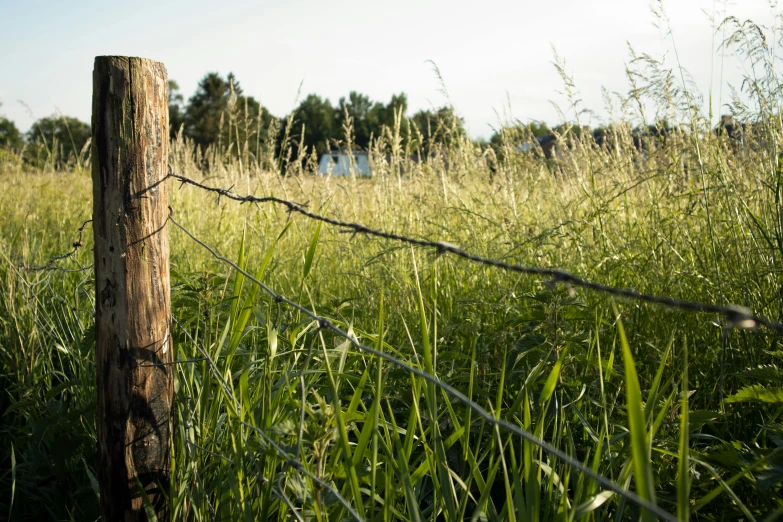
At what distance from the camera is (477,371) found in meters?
2.51

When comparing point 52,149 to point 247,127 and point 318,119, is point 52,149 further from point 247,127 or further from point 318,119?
point 318,119

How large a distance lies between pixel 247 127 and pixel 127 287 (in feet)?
11.3

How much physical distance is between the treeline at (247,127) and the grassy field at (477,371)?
48 centimetres

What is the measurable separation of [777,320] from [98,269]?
2.47 m

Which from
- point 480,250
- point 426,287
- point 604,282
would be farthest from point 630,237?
point 426,287

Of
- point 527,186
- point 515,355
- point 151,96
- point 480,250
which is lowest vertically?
point 515,355

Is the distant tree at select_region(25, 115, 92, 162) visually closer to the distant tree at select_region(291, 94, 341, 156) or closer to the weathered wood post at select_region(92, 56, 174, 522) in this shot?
the weathered wood post at select_region(92, 56, 174, 522)

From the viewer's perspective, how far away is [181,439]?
6.08ft

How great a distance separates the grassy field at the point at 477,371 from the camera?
153cm

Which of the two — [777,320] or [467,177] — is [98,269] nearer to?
[777,320]

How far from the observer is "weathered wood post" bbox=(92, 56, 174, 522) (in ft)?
5.64

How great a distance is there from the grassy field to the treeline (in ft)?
1.57

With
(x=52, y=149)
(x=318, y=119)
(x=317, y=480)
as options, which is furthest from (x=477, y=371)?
(x=318, y=119)

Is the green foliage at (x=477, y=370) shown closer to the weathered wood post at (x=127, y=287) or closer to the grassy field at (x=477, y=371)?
the grassy field at (x=477, y=371)
